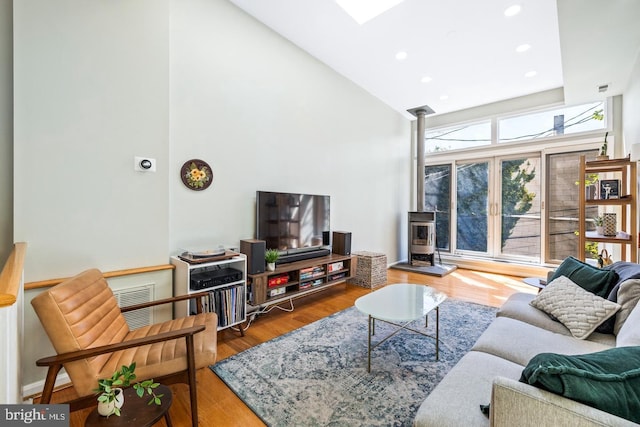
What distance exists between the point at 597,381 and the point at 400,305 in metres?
1.47

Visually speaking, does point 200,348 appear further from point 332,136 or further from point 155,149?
point 332,136

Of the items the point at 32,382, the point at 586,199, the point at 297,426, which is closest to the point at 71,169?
the point at 32,382

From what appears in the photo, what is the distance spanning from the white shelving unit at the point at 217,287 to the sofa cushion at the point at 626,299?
2.77m

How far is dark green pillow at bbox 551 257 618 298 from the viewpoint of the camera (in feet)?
6.14

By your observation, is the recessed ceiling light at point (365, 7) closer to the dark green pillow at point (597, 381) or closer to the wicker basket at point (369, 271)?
the wicker basket at point (369, 271)

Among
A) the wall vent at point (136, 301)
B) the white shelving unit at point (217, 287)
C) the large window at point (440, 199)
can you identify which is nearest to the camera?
the wall vent at point (136, 301)

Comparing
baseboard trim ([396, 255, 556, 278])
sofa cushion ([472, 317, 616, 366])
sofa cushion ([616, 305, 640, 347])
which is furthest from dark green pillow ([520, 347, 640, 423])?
baseboard trim ([396, 255, 556, 278])

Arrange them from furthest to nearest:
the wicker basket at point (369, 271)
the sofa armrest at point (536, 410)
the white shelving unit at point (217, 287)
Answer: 1. the wicker basket at point (369, 271)
2. the white shelving unit at point (217, 287)
3. the sofa armrest at point (536, 410)

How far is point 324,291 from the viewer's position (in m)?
3.99

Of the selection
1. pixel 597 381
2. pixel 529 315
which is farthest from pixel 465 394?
pixel 529 315

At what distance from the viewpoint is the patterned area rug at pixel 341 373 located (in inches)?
63.6

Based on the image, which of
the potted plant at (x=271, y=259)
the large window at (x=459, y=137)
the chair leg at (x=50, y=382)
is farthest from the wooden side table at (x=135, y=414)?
the large window at (x=459, y=137)

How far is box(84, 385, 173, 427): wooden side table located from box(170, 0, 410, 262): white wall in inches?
57.3

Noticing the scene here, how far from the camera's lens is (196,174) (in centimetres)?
269
